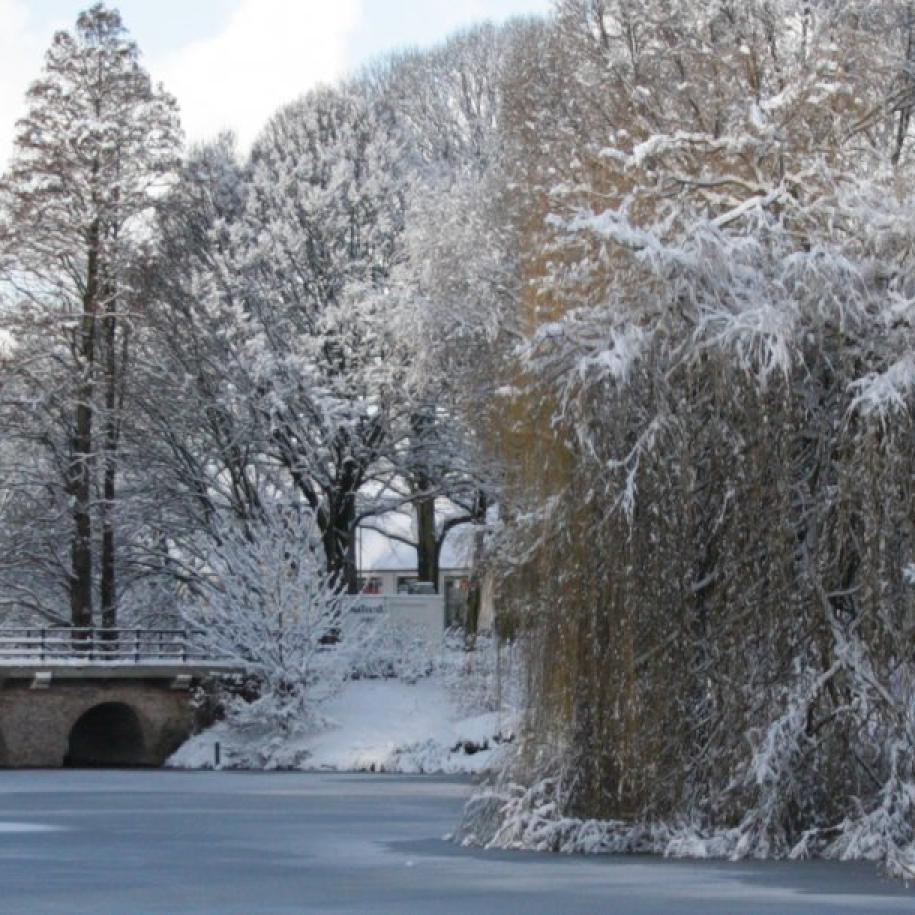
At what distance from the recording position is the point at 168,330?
45500mm

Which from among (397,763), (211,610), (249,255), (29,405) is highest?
(249,255)

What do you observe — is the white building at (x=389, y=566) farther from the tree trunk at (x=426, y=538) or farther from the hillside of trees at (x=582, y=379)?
the hillside of trees at (x=582, y=379)

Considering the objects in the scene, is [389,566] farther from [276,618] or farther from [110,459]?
[276,618]

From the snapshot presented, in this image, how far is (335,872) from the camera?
792 inches

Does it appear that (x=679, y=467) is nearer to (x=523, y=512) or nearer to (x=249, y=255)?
(x=523, y=512)

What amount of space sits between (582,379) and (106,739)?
30249 mm

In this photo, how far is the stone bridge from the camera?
4438 cm

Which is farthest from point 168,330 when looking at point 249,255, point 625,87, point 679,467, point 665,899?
A: point 665,899

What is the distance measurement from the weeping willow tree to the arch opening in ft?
85.9

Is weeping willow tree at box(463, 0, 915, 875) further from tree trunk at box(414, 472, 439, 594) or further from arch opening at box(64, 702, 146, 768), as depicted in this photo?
tree trunk at box(414, 472, 439, 594)

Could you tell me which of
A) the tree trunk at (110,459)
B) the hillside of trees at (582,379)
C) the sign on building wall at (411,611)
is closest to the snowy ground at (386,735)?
the sign on building wall at (411,611)

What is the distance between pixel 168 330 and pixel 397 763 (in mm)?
A: 10434

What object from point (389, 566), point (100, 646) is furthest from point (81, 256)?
point (389, 566)

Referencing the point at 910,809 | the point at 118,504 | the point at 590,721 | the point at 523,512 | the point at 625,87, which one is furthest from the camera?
the point at 118,504
